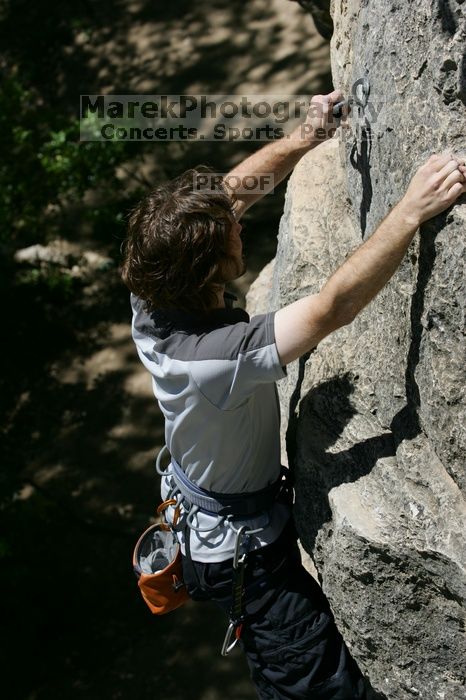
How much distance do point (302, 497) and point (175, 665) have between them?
2403 millimetres

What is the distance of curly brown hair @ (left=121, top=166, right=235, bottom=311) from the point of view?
2330 millimetres

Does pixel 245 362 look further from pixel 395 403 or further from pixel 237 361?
pixel 395 403

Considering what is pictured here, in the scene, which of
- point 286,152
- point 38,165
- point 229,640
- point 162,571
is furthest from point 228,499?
point 38,165

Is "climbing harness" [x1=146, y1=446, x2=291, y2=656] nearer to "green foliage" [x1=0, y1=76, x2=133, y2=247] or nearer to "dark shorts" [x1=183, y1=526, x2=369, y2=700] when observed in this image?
"dark shorts" [x1=183, y1=526, x2=369, y2=700]

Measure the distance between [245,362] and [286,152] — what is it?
967mm

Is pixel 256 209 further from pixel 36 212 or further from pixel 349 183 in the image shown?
pixel 349 183

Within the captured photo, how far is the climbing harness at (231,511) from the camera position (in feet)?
8.74

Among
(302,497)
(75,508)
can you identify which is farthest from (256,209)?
(302,497)

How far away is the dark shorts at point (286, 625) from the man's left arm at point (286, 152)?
3.77 ft

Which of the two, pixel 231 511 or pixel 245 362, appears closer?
pixel 245 362

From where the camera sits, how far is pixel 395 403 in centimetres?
254

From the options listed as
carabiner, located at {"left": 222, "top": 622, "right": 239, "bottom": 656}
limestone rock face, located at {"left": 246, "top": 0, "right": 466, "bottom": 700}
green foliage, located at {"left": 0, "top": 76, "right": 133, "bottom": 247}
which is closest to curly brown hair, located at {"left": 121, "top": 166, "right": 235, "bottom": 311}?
limestone rock face, located at {"left": 246, "top": 0, "right": 466, "bottom": 700}

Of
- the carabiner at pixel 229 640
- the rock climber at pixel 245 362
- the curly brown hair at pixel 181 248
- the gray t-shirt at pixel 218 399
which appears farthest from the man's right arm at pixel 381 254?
the carabiner at pixel 229 640

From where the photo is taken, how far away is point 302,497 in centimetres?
279
